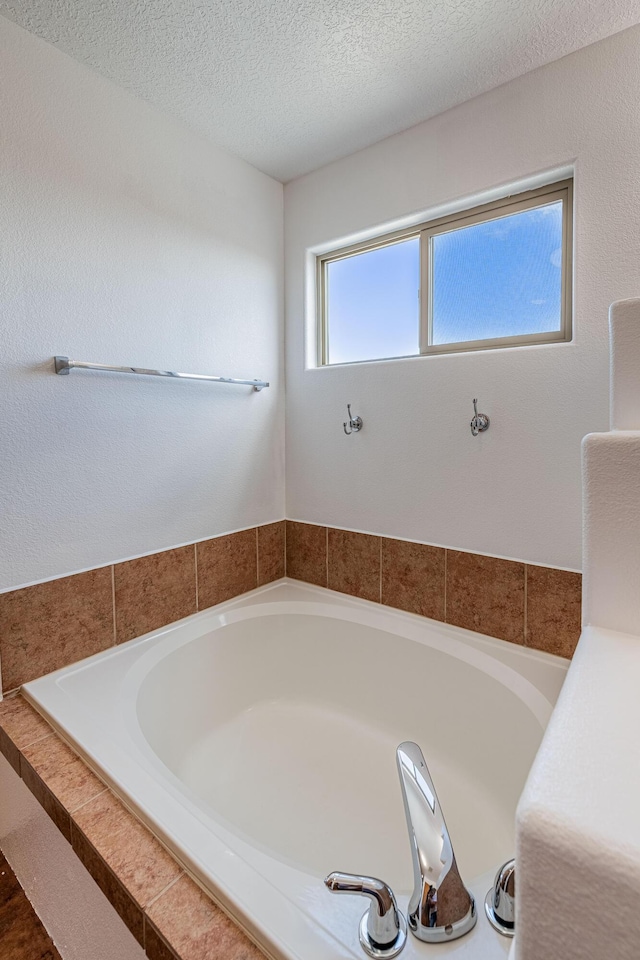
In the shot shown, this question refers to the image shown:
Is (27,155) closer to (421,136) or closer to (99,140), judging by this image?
(99,140)

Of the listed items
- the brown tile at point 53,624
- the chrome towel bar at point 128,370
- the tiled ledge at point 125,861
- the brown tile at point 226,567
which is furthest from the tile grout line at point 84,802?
the chrome towel bar at point 128,370

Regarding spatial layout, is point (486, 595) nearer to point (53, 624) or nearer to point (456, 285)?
point (456, 285)

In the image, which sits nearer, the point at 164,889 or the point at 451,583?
the point at 164,889

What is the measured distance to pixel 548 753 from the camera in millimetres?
430

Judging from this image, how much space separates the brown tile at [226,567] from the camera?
1956 mm

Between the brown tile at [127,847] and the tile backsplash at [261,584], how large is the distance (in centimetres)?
62

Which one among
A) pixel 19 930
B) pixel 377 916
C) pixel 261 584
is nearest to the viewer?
pixel 377 916

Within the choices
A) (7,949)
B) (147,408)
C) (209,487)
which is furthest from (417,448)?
(7,949)

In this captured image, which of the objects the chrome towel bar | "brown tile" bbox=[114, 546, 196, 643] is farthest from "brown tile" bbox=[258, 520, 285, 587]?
the chrome towel bar

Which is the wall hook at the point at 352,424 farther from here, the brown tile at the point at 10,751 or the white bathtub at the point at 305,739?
the brown tile at the point at 10,751

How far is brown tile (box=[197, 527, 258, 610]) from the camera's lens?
196cm

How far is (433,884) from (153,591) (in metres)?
1.32

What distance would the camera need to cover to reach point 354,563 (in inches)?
81.8

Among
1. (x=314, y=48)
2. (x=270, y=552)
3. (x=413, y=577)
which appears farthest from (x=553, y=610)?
Result: (x=314, y=48)
